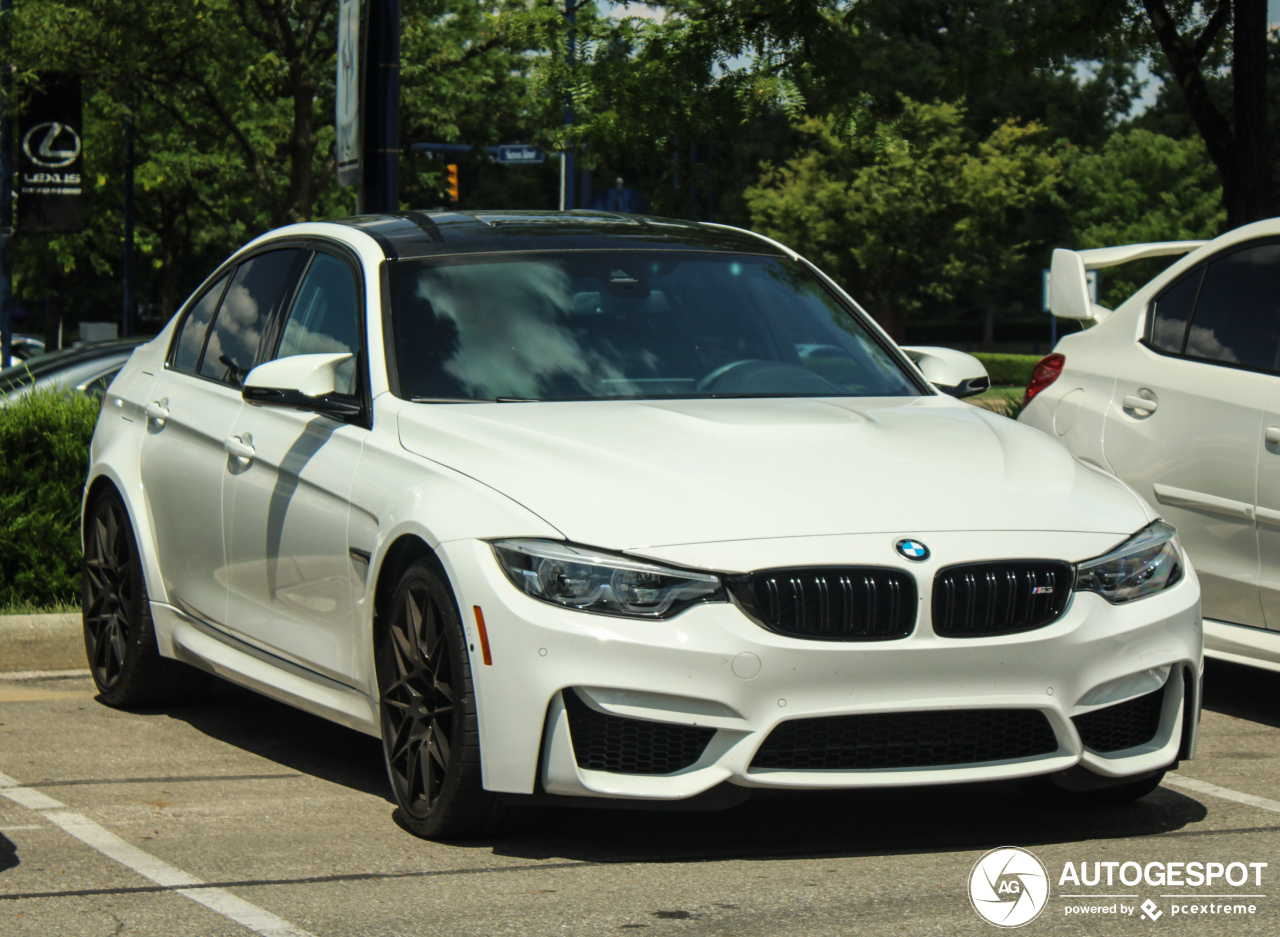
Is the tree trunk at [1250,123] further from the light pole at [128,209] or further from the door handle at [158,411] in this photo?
the light pole at [128,209]

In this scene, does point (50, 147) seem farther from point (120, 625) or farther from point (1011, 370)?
point (1011, 370)

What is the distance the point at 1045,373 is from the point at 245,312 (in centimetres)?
331

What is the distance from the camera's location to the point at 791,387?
18.4ft

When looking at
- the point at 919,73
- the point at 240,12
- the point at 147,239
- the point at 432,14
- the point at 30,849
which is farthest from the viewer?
the point at 919,73

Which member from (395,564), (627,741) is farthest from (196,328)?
(627,741)

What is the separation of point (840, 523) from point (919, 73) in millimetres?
60844

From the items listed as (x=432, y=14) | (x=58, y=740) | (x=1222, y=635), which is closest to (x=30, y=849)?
(x=58, y=740)

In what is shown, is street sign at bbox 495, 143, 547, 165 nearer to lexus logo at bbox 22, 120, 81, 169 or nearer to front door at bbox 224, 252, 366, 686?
lexus logo at bbox 22, 120, 81, 169

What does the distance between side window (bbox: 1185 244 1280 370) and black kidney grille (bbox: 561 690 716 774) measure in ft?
10.8

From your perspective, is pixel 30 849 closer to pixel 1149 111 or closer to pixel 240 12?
pixel 240 12

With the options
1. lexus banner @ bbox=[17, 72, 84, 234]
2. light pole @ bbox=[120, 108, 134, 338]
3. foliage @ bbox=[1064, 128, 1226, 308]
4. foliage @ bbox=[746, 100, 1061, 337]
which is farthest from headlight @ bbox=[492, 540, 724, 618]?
foliage @ bbox=[1064, 128, 1226, 308]

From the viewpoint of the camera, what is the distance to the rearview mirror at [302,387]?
17.3 ft

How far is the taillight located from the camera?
7.71m

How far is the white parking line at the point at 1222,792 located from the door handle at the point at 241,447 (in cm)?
295
